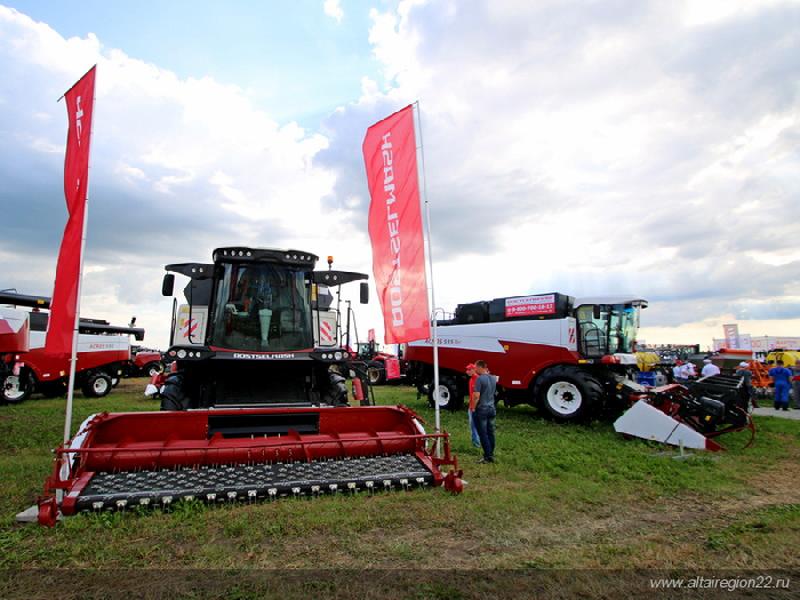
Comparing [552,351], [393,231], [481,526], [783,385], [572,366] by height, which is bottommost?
[481,526]

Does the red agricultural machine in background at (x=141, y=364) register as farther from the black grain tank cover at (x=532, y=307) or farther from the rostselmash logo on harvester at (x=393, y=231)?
the rostselmash logo on harvester at (x=393, y=231)

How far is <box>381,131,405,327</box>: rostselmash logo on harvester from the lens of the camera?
6703 mm

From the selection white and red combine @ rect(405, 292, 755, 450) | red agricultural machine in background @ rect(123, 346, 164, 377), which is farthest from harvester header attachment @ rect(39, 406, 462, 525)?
red agricultural machine in background @ rect(123, 346, 164, 377)

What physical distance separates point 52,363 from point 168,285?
11092mm

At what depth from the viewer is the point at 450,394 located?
12.3 metres

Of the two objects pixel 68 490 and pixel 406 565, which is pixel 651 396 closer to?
pixel 406 565

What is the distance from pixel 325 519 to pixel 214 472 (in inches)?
46.7

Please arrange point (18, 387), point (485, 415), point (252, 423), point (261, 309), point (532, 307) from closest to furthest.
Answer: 1. point (252, 423)
2. point (261, 309)
3. point (485, 415)
4. point (532, 307)
5. point (18, 387)

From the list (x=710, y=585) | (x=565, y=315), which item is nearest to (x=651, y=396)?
(x=565, y=315)

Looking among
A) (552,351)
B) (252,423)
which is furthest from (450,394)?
(252,423)

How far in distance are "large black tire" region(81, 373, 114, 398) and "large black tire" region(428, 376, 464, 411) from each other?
11.7m

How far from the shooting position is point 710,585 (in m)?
3.15

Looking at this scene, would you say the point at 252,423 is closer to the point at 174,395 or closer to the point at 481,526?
the point at 174,395

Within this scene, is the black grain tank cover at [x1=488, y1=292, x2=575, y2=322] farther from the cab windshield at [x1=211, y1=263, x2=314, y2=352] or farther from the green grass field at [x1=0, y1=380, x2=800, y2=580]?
the cab windshield at [x1=211, y1=263, x2=314, y2=352]
